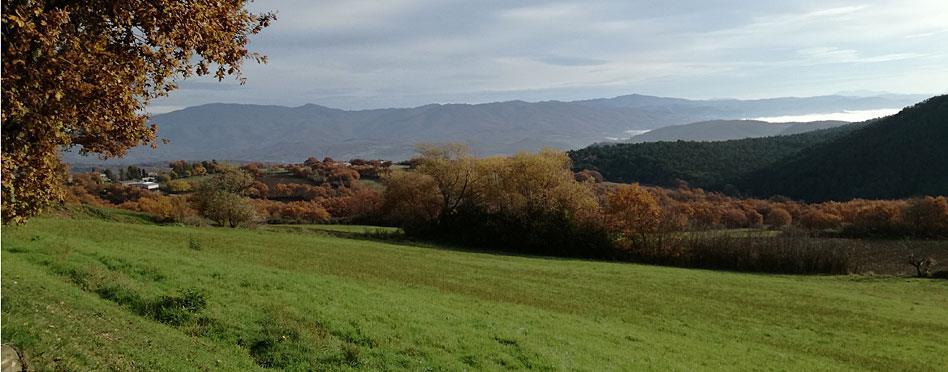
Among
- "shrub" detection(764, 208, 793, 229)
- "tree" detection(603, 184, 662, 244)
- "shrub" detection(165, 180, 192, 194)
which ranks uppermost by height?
"shrub" detection(165, 180, 192, 194)

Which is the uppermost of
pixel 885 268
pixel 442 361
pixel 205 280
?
pixel 205 280

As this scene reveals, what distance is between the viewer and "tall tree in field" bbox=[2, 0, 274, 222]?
809 cm

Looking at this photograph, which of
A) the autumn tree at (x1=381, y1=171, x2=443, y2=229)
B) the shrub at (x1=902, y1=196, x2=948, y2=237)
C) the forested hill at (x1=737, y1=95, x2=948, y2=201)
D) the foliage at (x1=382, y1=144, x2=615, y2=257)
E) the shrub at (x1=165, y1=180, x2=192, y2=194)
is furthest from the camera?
the forested hill at (x1=737, y1=95, x2=948, y2=201)

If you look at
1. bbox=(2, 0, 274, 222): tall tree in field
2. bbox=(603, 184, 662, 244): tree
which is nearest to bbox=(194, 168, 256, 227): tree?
bbox=(603, 184, 662, 244): tree

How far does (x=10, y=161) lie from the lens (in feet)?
27.9

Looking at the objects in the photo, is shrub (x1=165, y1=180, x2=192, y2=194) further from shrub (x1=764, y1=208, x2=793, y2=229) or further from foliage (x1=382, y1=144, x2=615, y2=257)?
shrub (x1=764, y1=208, x2=793, y2=229)

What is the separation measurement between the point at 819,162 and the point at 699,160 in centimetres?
3615

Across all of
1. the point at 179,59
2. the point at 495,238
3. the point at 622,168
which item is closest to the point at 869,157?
the point at 622,168

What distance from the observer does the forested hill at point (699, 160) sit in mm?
171500

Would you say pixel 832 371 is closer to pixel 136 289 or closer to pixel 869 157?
pixel 136 289

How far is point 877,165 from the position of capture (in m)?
142

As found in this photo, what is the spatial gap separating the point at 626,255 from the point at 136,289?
62.2 m

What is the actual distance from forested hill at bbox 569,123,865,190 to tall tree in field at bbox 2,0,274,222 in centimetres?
17020

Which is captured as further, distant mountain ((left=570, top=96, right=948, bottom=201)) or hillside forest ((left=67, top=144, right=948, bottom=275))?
distant mountain ((left=570, top=96, right=948, bottom=201))
